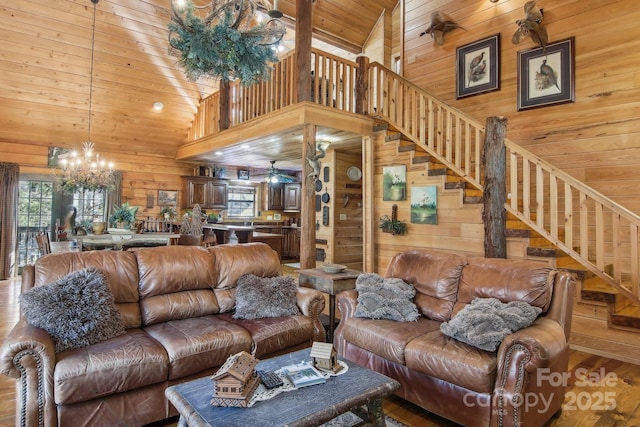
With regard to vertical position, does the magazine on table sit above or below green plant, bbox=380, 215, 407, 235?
below

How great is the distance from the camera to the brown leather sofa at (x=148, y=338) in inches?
79.0

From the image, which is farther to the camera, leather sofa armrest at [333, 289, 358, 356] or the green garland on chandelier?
leather sofa armrest at [333, 289, 358, 356]

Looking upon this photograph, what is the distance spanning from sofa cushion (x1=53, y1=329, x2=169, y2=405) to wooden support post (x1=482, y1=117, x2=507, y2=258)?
11.5 feet

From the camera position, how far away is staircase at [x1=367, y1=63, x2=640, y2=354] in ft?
11.4

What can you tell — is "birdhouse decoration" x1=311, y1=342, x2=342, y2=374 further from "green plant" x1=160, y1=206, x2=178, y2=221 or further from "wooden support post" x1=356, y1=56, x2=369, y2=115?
"green plant" x1=160, y1=206, x2=178, y2=221

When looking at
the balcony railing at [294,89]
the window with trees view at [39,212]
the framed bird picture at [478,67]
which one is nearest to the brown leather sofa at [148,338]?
the balcony railing at [294,89]

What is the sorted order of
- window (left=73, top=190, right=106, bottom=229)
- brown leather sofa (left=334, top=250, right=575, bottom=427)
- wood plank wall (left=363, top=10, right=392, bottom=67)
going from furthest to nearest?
wood plank wall (left=363, top=10, right=392, bottom=67), window (left=73, top=190, right=106, bottom=229), brown leather sofa (left=334, top=250, right=575, bottom=427)

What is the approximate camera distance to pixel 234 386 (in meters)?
1.67

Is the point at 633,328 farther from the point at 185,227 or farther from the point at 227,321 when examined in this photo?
the point at 185,227

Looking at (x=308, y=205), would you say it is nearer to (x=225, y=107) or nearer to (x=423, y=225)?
(x=423, y=225)

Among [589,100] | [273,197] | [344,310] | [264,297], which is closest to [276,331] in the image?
[264,297]

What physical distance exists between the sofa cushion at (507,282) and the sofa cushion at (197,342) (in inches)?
65.2

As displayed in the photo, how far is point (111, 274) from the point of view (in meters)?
2.78

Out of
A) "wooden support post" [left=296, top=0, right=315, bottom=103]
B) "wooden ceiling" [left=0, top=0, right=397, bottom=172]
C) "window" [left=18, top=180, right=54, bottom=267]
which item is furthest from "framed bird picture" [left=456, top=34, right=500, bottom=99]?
"window" [left=18, top=180, right=54, bottom=267]
